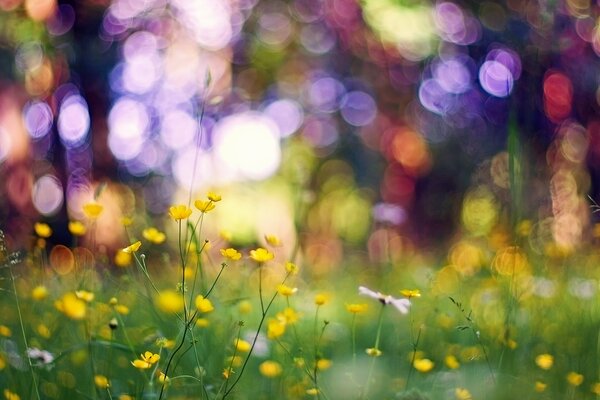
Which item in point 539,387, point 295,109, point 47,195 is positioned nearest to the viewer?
point 539,387

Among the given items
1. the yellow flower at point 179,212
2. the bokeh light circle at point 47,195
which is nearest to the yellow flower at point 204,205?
the yellow flower at point 179,212

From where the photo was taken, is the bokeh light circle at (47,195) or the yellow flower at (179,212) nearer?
the yellow flower at (179,212)

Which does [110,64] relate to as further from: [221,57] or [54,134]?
[221,57]

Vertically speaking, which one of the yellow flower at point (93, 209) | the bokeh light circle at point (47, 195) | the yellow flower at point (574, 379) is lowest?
the bokeh light circle at point (47, 195)

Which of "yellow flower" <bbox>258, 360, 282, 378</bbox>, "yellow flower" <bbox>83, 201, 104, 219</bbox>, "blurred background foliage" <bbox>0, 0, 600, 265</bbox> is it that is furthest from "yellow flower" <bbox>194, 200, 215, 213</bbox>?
"blurred background foliage" <bbox>0, 0, 600, 265</bbox>

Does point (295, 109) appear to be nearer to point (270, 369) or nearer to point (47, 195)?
point (47, 195)

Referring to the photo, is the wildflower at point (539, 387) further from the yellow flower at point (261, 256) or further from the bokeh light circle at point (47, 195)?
the bokeh light circle at point (47, 195)

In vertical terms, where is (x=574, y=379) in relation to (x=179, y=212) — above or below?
below

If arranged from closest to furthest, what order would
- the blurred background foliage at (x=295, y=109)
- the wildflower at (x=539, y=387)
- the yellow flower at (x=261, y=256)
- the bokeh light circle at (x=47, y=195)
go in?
1. the yellow flower at (x=261, y=256)
2. the wildflower at (x=539, y=387)
3. the blurred background foliage at (x=295, y=109)
4. the bokeh light circle at (x=47, y=195)

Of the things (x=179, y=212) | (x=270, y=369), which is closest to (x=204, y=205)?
(x=179, y=212)

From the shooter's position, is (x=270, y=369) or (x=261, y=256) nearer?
(x=261, y=256)
